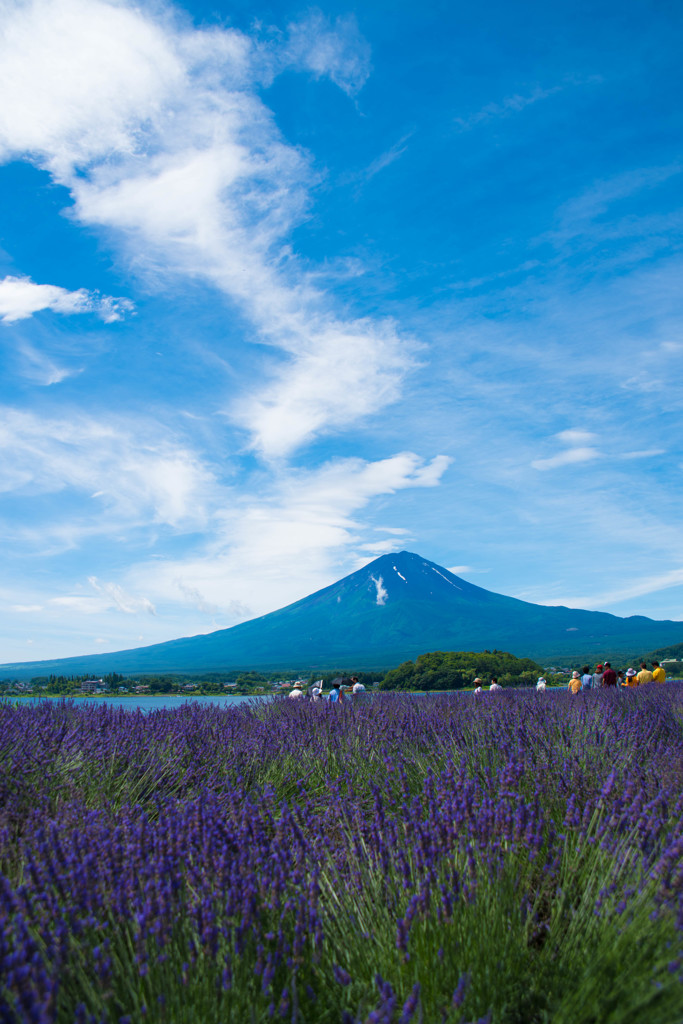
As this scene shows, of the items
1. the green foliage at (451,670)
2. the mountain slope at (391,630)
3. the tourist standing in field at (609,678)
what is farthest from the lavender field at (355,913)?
the mountain slope at (391,630)

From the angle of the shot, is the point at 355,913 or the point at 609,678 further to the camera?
the point at 609,678

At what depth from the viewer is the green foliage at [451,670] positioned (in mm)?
38312

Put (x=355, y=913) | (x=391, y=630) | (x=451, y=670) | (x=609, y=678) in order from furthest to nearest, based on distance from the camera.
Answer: (x=391, y=630), (x=451, y=670), (x=609, y=678), (x=355, y=913)

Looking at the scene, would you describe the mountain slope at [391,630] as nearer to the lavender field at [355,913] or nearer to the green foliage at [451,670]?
the green foliage at [451,670]

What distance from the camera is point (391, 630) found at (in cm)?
14638

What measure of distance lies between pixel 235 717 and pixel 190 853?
4.33 m

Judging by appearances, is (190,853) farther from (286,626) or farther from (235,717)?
(286,626)

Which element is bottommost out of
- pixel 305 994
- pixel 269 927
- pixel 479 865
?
pixel 305 994

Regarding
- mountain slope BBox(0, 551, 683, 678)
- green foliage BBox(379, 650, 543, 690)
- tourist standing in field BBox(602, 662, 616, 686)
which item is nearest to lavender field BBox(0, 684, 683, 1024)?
tourist standing in field BBox(602, 662, 616, 686)

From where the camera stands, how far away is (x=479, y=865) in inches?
68.6

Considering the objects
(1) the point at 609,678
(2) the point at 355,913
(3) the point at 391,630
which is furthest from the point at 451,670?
(3) the point at 391,630

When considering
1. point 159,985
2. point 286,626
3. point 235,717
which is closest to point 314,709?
point 235,717

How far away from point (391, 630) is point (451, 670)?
352 ft

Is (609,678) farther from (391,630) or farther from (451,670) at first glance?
(391,630)
